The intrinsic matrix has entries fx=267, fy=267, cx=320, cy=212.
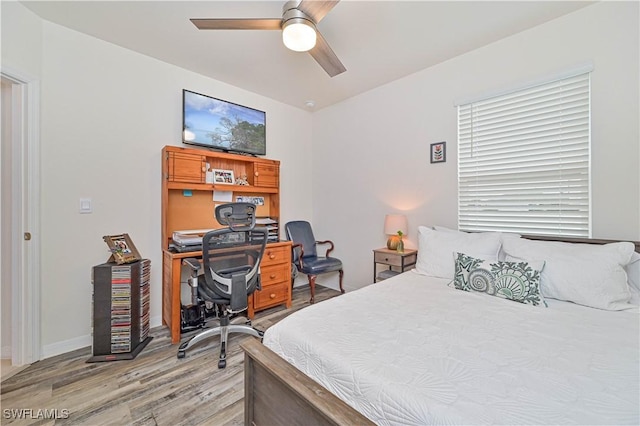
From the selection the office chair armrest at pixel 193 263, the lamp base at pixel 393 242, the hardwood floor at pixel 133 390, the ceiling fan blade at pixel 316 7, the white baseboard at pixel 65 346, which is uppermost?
the ceiling fan blade at pixel 316 7

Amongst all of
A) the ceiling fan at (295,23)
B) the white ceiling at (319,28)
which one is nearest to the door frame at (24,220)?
the white ceiling at (319,28)

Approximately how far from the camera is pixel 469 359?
1001 mm

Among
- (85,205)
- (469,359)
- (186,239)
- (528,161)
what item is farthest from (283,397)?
(528,161)

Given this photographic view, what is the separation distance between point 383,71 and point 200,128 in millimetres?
2104

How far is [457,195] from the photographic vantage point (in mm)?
2670

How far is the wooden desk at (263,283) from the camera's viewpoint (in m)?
2.38

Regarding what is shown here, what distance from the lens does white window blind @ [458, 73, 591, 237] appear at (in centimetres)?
204

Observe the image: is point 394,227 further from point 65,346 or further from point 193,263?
point 65,346

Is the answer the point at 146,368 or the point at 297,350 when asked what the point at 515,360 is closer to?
the point at 297,350

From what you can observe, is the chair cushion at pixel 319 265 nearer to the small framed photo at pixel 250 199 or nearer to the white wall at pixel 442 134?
the white wall at pixel 442 134

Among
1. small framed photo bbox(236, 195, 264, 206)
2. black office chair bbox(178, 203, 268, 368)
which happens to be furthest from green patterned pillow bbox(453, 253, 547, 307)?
small framed photo bbox(236, 195, 264, 206)

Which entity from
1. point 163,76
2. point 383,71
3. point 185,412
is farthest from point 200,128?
point 185,412

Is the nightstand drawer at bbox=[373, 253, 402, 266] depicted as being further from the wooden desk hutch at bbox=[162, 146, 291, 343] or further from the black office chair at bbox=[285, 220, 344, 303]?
the wooden desk hutch at bbox=[162, 146, 291, 343]

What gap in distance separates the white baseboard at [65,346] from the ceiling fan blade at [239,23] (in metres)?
2.67
